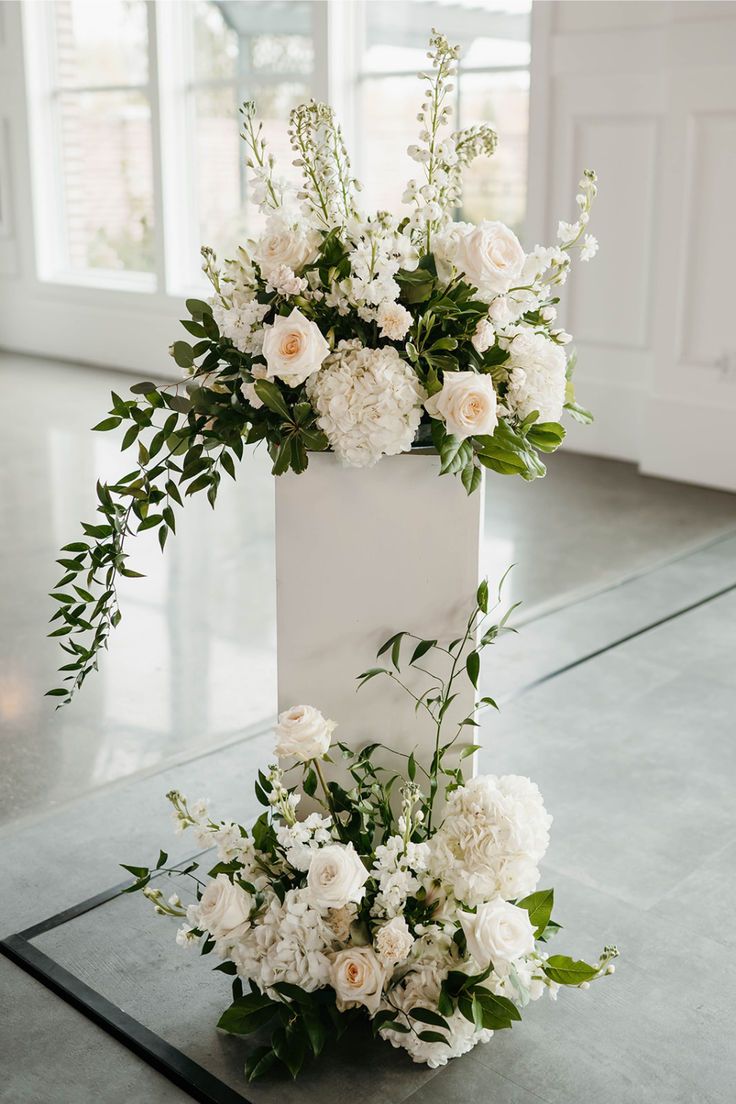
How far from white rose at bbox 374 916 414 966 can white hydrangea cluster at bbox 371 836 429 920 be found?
2cm

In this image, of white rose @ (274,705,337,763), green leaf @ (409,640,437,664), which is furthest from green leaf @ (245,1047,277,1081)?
green leaf @ (409,640,437,664)

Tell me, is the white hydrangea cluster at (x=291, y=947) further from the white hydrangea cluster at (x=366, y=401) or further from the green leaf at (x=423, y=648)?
the white hydrangea cluster at (x=366, y=401)

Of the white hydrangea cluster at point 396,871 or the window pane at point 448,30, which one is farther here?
the window pane at point 448,30

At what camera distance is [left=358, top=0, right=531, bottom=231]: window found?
6.09m

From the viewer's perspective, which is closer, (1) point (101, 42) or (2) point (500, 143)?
(2) point (500, 143)

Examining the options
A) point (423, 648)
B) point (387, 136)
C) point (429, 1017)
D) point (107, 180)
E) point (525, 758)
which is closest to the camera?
point (429, 1017)

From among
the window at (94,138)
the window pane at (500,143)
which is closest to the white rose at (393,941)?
the window pane at (500,143)

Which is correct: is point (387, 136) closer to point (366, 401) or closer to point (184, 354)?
point (184, 354)

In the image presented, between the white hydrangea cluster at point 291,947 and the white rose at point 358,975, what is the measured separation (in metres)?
0.03

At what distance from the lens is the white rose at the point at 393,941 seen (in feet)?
5.71

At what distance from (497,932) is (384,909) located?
0.53 ft

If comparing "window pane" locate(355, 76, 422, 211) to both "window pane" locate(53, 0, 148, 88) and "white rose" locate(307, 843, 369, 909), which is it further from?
"white rose" locate(307, 843, 369, 909)

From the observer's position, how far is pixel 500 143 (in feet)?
20.4

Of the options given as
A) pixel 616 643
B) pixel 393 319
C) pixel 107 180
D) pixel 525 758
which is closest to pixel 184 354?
pixel 393 319
